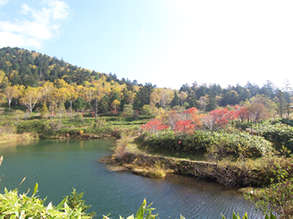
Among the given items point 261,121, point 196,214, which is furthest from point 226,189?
point 261,121

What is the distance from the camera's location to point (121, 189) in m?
10.1

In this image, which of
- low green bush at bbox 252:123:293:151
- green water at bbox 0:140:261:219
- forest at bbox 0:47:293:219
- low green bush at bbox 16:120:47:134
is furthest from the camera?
low green bush at bbox 16:120:47:134

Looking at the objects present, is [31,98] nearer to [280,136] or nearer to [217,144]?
[217,144]

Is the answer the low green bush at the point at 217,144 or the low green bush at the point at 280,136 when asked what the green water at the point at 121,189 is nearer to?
the low green bush at the point at 217,144

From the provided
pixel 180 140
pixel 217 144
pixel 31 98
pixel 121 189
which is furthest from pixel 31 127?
pixel 217 144

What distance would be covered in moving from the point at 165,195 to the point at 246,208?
3.41 m

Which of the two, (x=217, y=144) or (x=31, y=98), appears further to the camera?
(x=31, y=98)

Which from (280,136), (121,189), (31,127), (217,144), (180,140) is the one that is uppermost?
(280,136)

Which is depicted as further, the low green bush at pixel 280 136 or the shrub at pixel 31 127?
the shrub at pixel 31 127

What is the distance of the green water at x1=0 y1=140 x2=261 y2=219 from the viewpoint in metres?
7.91

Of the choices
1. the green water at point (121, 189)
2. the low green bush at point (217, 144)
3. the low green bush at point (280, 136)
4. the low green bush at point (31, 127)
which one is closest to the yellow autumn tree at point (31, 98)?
the low green bush at point (31, 127)

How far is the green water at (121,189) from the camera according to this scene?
791 cm

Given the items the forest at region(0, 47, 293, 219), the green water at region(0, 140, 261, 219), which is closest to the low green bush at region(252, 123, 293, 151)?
the forest at region(0, 47, 293, 219)

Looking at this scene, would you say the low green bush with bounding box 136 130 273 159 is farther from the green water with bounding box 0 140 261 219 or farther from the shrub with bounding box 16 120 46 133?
the shrub with bounding box 16 120 46 133
